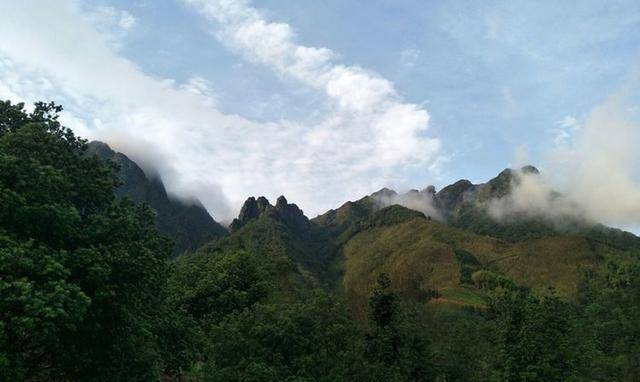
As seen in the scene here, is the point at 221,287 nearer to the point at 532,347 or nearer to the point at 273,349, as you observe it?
the point at 532,347

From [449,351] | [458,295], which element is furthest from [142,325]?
[458,295]

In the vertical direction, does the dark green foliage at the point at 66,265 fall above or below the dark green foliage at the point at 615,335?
above

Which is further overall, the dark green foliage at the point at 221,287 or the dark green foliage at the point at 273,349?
the dark green foliage at the point at 221,287

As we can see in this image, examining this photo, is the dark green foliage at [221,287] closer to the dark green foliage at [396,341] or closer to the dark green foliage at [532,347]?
the dark green foliage at [396,341]

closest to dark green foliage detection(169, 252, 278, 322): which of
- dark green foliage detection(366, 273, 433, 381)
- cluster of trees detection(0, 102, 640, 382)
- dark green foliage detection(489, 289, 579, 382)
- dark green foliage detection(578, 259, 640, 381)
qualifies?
dark green foliage detection(366, 273, 433, 381)

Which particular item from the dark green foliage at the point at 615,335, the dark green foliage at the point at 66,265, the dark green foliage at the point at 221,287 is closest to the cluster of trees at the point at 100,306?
the dark green foliage at the point at 66,265

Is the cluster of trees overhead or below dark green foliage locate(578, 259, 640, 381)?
overhead

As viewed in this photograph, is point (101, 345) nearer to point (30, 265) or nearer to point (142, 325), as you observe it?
point (142, 325)

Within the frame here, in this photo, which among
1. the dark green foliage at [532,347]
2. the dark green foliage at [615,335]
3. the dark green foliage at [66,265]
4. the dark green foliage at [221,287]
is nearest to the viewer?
the dark green foliage at [66,265]

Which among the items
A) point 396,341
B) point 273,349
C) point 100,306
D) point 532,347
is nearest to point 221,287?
point 396,341

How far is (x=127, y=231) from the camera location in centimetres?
2088

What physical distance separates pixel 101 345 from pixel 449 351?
38129mm

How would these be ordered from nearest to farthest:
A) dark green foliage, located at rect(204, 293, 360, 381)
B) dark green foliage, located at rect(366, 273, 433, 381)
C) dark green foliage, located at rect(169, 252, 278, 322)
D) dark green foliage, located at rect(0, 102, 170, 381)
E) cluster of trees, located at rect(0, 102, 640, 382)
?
dark green foliage, located at rect(0, 102, 170, 381)
cluster of trees, located at rect(0, 102, 640, 382)
dark green foliage, located at rect(204, 293, 360, 381)
dark green foliage, located at rect(366, 273, 433, 381)
dark green foliage, located at rect(169, 252, 278, 322)

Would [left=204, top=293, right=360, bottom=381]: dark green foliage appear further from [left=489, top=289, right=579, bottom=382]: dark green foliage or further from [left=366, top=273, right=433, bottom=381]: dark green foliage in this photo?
[left=489, top=289, right=579, bottom=382]: dark green foliage
